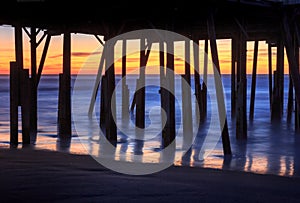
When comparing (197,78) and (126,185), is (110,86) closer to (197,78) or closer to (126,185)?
(197,78)

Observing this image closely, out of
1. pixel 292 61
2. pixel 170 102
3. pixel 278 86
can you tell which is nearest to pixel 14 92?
pixel 170 102

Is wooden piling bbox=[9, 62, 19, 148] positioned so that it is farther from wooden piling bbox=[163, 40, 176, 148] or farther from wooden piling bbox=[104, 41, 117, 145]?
wooden piling bbox=[163, 40, 176, 148]

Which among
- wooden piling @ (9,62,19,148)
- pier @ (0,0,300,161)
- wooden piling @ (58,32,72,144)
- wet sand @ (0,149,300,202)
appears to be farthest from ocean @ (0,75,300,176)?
wet sand @ (0,149,300,202)

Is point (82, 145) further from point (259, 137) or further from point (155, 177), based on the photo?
A: point (155, 177)

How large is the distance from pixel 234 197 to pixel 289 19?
8.55m

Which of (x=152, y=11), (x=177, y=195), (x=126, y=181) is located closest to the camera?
(x=177, y=195)

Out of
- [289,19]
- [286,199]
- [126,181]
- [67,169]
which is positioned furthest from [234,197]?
[289,19]

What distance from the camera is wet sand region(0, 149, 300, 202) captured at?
5103 mm

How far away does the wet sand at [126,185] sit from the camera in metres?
5.10

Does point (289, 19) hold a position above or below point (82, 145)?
above

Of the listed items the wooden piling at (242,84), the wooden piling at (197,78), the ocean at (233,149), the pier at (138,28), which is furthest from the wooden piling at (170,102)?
the wooden piling at (197,78)

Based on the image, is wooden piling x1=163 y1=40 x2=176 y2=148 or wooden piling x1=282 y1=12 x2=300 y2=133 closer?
wooden piling x1=163 y1=40 x2=176 y2=148

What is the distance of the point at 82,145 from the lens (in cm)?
1200

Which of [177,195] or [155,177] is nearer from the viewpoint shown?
[177,195]
